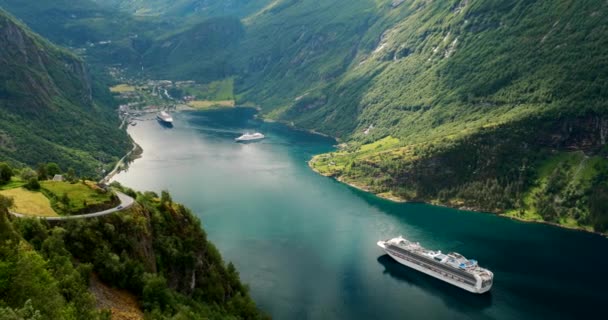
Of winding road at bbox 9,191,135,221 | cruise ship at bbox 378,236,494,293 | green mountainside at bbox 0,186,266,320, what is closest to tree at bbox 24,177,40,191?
winding road at bbox 9,191,135,221

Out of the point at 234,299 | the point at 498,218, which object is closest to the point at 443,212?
the point at 498,218

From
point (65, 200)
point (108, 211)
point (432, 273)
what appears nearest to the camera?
point (65, 200)

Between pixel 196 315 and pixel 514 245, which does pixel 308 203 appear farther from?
pixel 196 315

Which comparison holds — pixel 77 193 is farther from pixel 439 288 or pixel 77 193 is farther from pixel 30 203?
pixel 439 288

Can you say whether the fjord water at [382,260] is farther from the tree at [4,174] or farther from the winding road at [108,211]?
the tree at [4,174]

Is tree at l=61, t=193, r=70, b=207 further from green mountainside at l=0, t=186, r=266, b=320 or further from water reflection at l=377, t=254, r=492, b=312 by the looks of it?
water reflection at l=377, t=254, r=492, b=312

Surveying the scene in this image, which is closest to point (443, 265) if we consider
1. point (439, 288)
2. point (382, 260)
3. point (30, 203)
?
point (439, 288)

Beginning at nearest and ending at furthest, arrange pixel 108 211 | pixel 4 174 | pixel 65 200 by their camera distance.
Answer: pixel 65 200, pixel 108 211, pixel 4 174

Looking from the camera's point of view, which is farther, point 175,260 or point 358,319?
point 358,319
